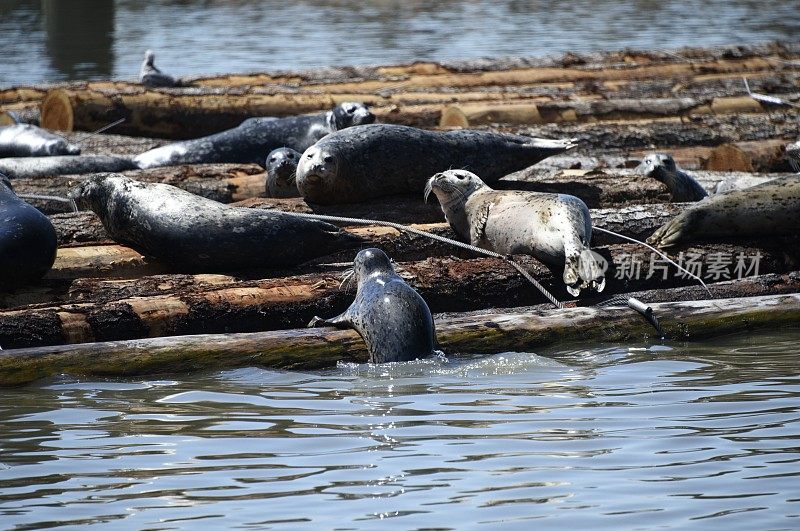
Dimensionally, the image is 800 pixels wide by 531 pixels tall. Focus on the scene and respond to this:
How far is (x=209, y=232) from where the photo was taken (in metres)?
6.44

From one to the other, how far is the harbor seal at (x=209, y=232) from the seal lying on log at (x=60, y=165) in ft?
7.69

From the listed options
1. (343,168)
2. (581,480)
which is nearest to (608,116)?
(343,168)

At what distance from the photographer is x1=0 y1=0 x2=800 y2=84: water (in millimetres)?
21234

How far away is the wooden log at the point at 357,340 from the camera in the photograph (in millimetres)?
5160

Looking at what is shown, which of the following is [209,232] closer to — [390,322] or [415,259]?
[415,259]

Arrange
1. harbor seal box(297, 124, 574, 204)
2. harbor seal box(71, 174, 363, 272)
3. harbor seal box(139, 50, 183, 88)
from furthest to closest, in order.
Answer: harbor seal box(139, 50, 183, 88), harbor seal box(297, 124, 574, 204), harbor seal box(71, 174, 363, 272)

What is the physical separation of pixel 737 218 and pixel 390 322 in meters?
2.37

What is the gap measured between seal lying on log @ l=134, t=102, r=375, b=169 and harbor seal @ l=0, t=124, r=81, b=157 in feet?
2.28

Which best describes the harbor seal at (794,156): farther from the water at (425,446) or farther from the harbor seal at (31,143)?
the harbor seal at (31,143)

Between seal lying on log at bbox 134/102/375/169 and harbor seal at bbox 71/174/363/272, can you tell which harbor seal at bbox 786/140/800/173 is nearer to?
seal lying on log at bbox 134/102/375/169

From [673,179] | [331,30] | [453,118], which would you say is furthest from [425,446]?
[331,30]

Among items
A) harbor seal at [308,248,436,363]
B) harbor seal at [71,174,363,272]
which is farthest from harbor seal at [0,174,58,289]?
harbor seal at [308,248,436,363]

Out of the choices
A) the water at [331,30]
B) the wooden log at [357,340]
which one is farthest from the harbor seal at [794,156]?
the water at [331,30]

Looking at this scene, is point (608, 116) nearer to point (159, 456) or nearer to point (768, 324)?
point (768, 324)
